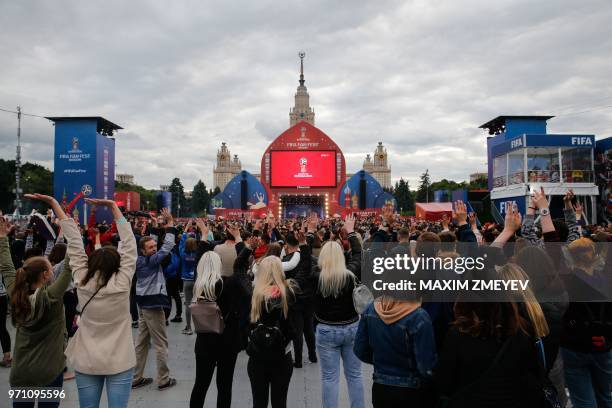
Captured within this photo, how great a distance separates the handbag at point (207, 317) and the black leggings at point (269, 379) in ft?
1.42

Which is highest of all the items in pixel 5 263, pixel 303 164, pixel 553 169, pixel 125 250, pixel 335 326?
pixel 303 164

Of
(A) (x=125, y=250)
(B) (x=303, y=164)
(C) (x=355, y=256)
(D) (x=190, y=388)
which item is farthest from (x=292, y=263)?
(B) (x=303, y=164)

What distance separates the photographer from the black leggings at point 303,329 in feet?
17.8

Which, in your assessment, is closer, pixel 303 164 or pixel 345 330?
pixel 345 330

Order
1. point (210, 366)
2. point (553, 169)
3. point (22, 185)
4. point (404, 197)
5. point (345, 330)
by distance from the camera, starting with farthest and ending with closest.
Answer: point (404, 197), point (22, 185), point (553, 169), point (345, 330), point (210, 366)

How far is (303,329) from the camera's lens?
615 centimetres

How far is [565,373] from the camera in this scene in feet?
11.2

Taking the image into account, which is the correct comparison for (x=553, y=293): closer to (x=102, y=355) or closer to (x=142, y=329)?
(x=102, y=355)

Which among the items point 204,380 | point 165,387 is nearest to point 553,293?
point 204,380

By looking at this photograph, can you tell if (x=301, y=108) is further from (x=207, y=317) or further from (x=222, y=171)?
(x=207, y=317)

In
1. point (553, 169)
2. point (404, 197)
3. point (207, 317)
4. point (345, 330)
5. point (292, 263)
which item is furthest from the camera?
point (404, 197)

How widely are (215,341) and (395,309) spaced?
180cm

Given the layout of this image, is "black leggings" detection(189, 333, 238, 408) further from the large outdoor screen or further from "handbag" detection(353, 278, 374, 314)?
the large outdoor screen

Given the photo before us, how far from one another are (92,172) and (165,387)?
35444mm
